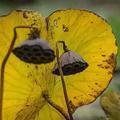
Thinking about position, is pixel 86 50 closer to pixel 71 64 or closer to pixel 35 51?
pixel 71 64

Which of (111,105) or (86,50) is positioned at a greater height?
(86,50)

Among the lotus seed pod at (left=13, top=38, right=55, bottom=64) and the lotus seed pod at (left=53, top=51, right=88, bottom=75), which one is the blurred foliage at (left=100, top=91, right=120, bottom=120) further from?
the lotus seed pod at (left=13, top=38, right=55, bottom=64)

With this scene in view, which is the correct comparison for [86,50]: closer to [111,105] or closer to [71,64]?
[71,64]

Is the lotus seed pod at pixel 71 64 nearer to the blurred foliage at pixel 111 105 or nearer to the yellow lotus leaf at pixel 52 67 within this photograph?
the yellow lotus leaf at pixel 52 67

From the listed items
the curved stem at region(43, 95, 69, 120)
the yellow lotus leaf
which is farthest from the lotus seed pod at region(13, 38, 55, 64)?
the curved stem at region(43, 95, 69, 120)

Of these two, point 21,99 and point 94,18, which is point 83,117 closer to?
point 21,99

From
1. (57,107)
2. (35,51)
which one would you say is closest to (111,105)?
(57,107)
